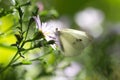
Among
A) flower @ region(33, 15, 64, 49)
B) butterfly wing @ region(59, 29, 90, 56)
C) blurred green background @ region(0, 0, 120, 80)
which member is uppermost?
flower @ region(33, 15, 64, 49)

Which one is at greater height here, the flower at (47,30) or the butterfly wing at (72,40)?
the flower at (47,30)

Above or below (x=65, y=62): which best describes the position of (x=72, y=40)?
above

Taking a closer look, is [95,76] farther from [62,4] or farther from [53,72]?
[62,4]

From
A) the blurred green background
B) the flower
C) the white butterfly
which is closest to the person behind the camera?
the flower

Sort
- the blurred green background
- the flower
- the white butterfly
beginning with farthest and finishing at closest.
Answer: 1. the blurred green background
2. the white butterfly
3. the flower

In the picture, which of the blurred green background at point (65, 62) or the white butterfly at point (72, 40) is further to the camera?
the blurred green background at point (65, 62)

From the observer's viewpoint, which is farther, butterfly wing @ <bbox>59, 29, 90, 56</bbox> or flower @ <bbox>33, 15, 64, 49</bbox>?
butterfly wing @ <bbox>59, 29, 90, 56</bbox>

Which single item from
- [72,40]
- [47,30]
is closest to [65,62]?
[72,40]

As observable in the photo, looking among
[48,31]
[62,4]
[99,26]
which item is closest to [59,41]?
[48,31]

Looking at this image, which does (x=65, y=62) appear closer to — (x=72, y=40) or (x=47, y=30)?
(x=72, y=40)
